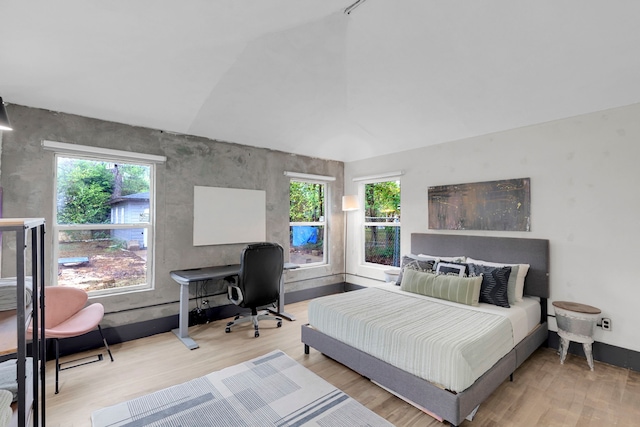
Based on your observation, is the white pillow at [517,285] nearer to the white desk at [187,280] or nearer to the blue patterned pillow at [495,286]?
the blue patterned pillow at [495,286]

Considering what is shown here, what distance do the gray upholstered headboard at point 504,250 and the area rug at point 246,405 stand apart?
2.37 metres

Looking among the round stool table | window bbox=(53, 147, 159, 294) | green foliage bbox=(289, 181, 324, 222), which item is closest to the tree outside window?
window bbox=(53, 147, 159, 294)

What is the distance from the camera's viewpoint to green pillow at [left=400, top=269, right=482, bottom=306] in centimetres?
297

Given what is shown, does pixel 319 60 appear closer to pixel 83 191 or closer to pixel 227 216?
pixel 227 216

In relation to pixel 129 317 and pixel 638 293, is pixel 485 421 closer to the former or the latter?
pixel 638 293

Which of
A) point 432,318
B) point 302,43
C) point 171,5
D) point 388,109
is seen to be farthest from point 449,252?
point 171,5

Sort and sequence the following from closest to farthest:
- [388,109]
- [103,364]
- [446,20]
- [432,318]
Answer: [446,20] → [432,318] → [103,364] → [388,109]

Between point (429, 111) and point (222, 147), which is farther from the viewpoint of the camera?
point (222, 147)

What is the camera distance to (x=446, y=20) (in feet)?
7.47

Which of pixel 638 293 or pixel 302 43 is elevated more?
pixel 302 43

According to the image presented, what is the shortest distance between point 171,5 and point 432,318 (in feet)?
10.2

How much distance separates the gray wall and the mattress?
6.19ft

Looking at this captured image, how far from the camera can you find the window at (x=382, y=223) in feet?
15.8

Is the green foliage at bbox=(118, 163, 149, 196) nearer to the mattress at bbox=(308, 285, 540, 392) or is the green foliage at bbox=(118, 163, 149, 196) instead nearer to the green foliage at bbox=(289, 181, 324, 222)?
the green foliage at bbox=(289, 181, 324, 222)
